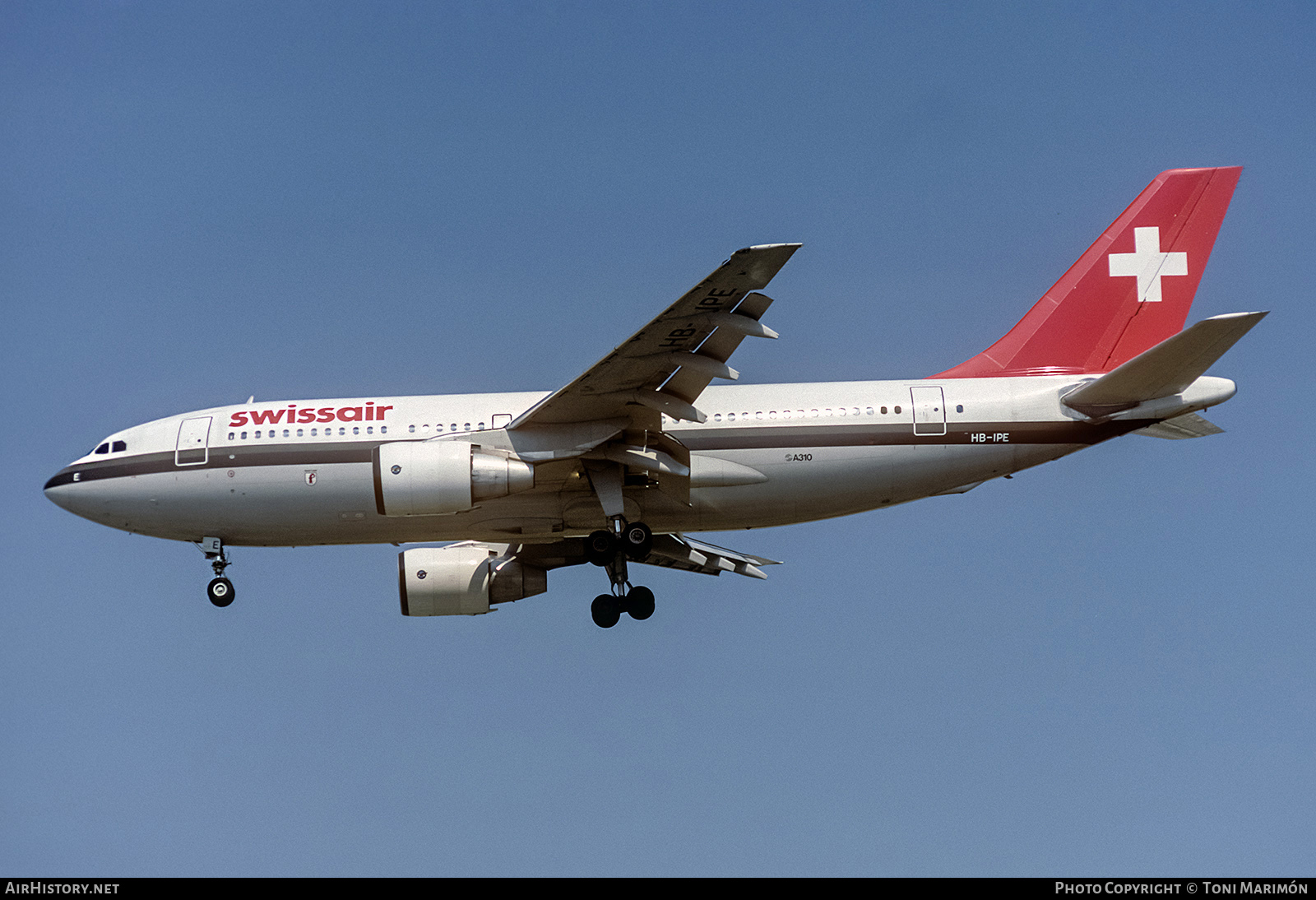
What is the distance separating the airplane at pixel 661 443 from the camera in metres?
21.9

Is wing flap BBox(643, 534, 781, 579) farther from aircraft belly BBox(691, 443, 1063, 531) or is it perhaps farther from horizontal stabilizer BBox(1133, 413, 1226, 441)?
horizontal stabilizer BBox(1133, 413, 1226, 441)

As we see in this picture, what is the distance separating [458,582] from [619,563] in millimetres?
3636

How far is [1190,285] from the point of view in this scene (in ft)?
82.0

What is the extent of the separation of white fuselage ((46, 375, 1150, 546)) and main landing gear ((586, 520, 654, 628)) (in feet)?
1.29

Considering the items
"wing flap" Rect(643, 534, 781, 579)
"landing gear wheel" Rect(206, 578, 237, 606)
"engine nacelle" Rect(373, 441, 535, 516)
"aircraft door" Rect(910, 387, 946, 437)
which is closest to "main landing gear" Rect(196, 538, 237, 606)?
"landing gear wheel" Rect(206, 578, 237, 606)

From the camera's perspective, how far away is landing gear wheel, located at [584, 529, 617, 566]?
23438mm

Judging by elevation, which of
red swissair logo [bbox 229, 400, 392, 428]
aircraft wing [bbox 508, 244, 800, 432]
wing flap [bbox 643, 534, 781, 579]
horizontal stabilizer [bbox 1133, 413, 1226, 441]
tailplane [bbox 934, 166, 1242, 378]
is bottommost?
wing flap [bbox 643, 534, 781, 579]

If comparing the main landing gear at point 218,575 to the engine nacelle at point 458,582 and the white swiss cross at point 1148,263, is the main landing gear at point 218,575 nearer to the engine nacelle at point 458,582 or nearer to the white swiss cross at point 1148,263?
the engine nacelle at point 458,582

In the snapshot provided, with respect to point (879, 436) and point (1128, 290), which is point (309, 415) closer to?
point (879, 436)

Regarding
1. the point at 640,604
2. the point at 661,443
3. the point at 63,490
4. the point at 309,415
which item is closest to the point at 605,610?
the point at 640,604

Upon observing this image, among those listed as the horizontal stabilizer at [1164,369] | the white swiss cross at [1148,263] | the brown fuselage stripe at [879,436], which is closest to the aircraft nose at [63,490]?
the brown fuselage stripe at [879,436]

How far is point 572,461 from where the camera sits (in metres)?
22.7
